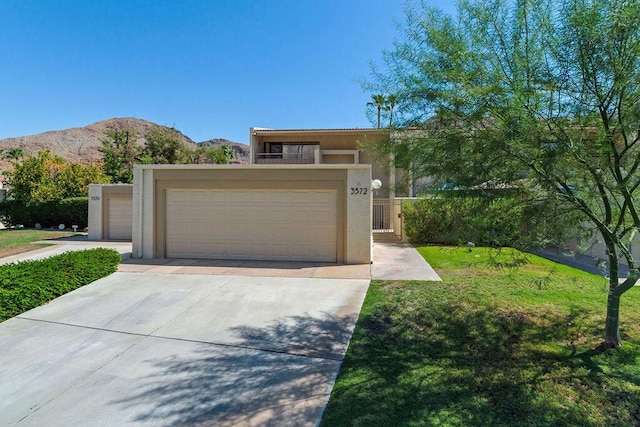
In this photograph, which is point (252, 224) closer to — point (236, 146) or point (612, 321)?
point (612, 321)

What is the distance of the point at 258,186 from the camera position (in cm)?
1094

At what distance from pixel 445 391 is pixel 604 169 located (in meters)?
2.90

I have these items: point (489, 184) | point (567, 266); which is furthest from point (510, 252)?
point (567, 266)

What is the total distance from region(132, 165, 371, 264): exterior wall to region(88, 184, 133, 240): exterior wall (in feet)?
19.5

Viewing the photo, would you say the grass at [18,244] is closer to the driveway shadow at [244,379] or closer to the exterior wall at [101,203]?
the exterior wall at [101,203]

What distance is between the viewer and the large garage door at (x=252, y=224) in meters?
11.0

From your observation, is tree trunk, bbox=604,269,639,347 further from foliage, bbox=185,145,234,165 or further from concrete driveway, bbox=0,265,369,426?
foliage, bbox=185,145,234,165

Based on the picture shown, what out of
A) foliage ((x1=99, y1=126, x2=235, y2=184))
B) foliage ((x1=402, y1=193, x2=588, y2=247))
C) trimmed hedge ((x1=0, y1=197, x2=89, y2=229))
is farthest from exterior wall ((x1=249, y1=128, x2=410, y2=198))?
foliage ((x1=402, y1=193, x2=588, y2=247))

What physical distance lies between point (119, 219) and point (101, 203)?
1140mm

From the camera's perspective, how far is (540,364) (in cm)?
408

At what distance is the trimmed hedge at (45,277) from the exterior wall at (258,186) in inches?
109

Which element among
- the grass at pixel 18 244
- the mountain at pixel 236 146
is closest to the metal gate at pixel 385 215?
the grass at pixel 18 244

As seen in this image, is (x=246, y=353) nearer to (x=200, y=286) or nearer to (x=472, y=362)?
(x=472, y=362)

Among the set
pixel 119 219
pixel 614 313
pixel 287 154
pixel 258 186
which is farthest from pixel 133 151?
pixel 614 313
